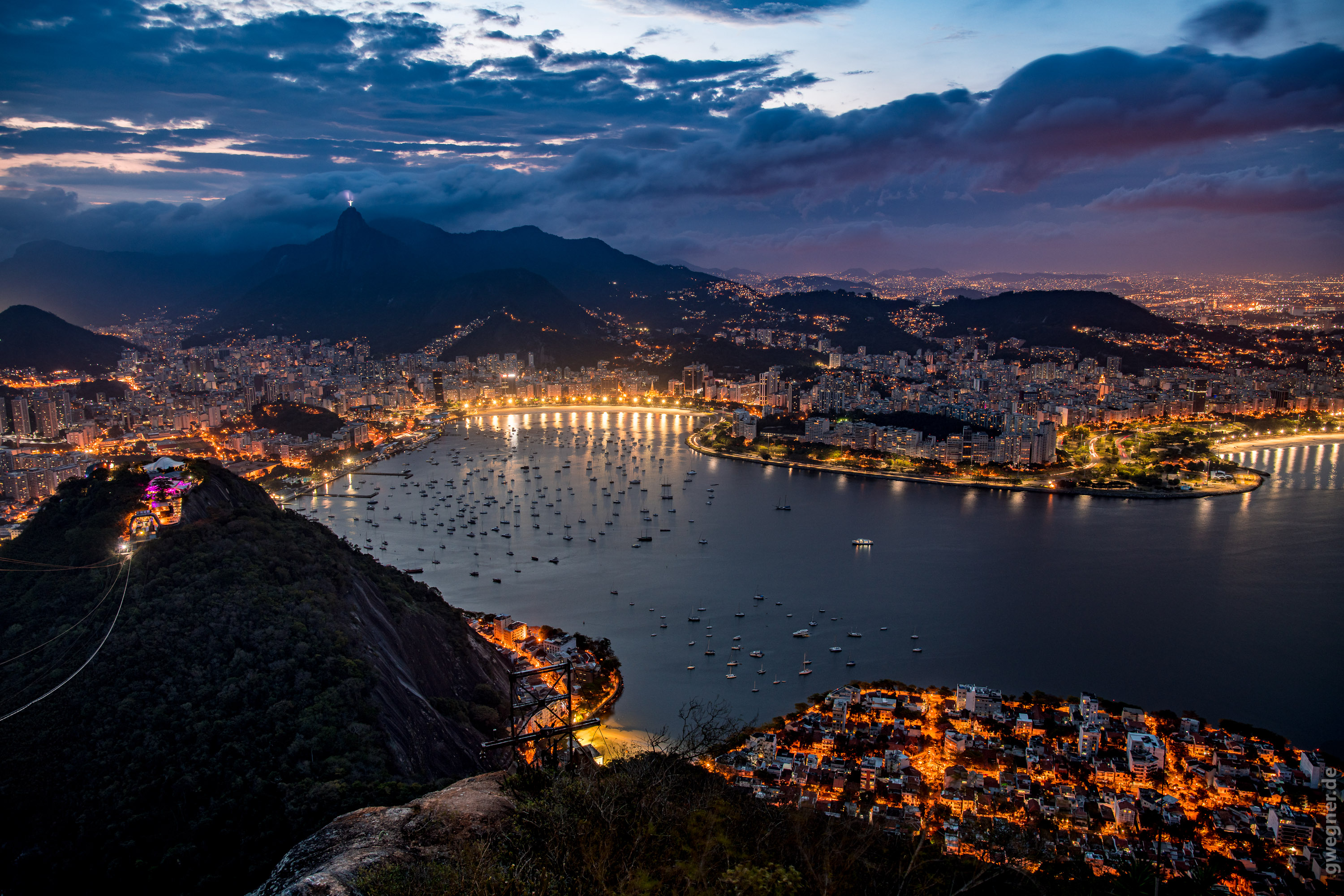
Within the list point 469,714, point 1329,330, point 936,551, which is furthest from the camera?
point 1329,330

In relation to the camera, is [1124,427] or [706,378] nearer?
[1124,427]

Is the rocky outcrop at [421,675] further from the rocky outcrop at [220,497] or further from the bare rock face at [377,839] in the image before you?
the bare rock face at [377,839]

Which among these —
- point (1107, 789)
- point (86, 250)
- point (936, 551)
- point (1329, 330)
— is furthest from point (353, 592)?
point (86, 250)

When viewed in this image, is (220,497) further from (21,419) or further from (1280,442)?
(1280,442)

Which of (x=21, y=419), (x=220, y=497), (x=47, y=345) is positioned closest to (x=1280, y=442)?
(x=220, y=497)

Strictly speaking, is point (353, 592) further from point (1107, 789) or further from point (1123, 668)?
point (1123, 668)

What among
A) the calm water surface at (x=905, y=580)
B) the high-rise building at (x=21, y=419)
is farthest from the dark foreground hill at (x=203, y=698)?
the high-rise building at (x=21, y=419)
